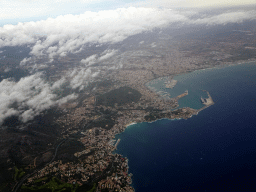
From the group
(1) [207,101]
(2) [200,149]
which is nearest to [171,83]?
(1) [207,101]

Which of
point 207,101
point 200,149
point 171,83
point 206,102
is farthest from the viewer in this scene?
point 171,83

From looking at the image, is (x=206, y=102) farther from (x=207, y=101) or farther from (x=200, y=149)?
(x=200, y=149)

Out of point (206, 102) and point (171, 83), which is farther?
point (171, 83)

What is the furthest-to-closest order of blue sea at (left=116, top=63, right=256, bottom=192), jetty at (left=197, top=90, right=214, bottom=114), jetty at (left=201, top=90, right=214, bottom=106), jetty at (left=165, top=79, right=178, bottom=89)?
jetty at (left=165, top=79, right=178, bottom=89) → jetty at (left=201, top=90, right=214, bottom=106) → jetty at (left=197, top=90, right=214, bottom=114) → blue sea at (left=116, top=63, right=256, bottom=192)

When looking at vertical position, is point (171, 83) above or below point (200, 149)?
above

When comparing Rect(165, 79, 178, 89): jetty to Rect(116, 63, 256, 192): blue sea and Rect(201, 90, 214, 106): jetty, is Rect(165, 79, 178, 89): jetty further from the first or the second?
Rect(201, 90, 214, 106): jetty

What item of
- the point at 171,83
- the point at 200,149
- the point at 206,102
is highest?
the point at 206,102

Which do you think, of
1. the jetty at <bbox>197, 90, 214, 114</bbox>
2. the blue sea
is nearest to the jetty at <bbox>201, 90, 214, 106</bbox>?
the jetty at <bbox>197, 90, 214, 114</bbox>

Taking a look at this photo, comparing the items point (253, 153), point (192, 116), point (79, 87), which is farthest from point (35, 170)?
point (79, 87)

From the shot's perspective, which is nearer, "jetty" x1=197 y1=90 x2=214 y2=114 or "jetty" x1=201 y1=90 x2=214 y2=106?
"jetty" x1=197 y1=90 x2=214 y2=114
